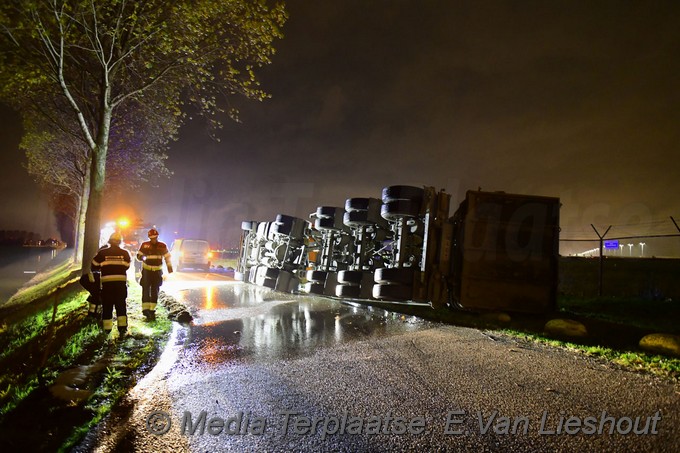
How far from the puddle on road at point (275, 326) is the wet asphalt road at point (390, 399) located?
0.19 feet

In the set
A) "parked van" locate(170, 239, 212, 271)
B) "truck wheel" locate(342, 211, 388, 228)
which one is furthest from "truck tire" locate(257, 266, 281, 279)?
"parked van" locate(170, 239, 212, 271)

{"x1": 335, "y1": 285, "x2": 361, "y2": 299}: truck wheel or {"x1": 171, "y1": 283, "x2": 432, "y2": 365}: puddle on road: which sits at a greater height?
{"x1": 335, "y1": 285, "x2": 361, "y2": 299}: truck wheel

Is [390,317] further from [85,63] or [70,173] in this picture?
[70,173]

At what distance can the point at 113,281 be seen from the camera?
632 cm

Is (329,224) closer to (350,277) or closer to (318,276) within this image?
(318,276)

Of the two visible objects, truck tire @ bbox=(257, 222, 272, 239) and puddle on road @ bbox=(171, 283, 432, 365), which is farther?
truck tire @ bbox=(257, 222, 272, 239)

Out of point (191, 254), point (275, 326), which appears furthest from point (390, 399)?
point (191, 254)

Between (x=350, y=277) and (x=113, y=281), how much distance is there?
472 cm

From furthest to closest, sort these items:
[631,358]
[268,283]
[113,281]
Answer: [268,283], [113,281], [631,358]

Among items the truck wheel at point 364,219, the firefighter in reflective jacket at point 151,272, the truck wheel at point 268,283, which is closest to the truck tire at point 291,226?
the truck wheel at point 268,283

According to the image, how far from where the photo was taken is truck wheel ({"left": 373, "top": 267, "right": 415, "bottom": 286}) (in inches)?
282

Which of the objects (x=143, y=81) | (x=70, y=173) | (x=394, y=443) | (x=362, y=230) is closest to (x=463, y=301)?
(x=362, y=230)

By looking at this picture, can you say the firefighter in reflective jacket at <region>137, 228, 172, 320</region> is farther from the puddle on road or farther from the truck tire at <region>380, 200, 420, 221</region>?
the truck tire at <region>380, 200, 420, 221</region>

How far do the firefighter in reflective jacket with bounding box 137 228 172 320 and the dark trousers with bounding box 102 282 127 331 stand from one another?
0.68 meters
